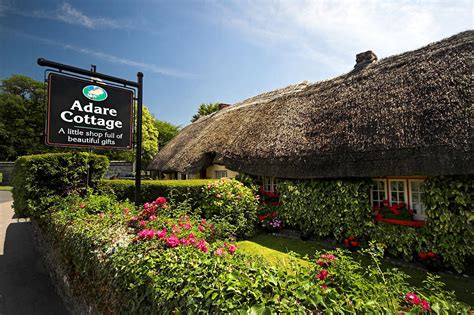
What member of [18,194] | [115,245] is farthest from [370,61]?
[18,194]

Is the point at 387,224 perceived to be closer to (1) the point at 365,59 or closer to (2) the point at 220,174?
(1) the point at 365,59

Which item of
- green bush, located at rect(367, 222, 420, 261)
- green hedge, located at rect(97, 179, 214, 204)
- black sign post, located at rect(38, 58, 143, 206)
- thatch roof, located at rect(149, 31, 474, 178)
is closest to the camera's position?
black sign post, located at rect(38, 58, 143, 206)

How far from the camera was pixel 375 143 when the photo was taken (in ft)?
18.9

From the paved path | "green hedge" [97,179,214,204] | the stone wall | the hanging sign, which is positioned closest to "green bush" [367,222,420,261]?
"green hedge" [97,179,214,204]

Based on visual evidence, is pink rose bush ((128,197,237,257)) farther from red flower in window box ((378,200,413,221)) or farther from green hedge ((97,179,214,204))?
red flower in window box ((378,200,413,221))

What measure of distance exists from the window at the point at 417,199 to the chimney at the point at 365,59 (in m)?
5.26

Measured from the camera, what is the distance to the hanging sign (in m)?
4.79

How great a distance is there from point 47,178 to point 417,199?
33.3 ft

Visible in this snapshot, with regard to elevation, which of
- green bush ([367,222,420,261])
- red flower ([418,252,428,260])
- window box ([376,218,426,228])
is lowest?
red flower ([418,252,428,260])

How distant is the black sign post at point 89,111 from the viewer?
4.78 m

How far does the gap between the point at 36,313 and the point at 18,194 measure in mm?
3978

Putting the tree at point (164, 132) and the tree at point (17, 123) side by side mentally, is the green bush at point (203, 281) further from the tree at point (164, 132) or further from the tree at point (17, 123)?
the tree at point (164, 132)

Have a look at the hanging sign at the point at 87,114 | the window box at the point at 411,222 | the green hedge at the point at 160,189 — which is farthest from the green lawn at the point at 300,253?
the hanging sign at the point at 87,114

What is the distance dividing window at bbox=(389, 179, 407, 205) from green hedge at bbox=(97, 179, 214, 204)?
216 inches
